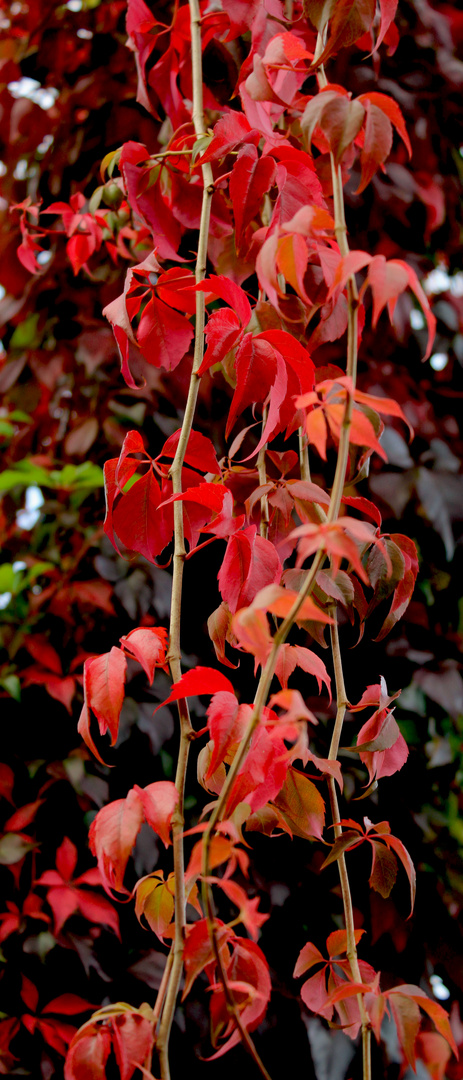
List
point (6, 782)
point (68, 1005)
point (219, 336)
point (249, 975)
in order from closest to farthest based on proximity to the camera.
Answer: point (249, 975) → point (219, 336) → point (68, 1005) → point (6, 782)

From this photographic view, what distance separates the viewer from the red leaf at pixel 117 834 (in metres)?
0.42

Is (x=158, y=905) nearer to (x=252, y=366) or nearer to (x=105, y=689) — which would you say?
(x=105, y=689)

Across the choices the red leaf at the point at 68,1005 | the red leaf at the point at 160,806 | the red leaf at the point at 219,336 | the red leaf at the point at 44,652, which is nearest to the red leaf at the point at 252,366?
the red leaf at the point at 219,336

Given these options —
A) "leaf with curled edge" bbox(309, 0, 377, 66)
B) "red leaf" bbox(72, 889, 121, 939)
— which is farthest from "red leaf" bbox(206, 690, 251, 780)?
"red leaf" bbox(72, 889, 121, 939)

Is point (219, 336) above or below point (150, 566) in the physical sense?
above

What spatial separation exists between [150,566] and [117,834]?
23.5 inches

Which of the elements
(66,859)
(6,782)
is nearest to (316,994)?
(66,859)

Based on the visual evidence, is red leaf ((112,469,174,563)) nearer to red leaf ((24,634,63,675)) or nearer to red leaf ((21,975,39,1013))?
red leaf ((24,634,63,675))

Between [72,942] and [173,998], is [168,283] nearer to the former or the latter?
[173,998]

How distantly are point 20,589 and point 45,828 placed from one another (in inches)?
14.3

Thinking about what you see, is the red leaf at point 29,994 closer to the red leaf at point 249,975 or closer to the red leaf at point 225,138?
the red leaf at point 249,975

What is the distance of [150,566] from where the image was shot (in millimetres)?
1011

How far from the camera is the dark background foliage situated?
0.92 m

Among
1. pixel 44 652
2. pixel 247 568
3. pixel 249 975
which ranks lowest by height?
→ pixel 44 652
